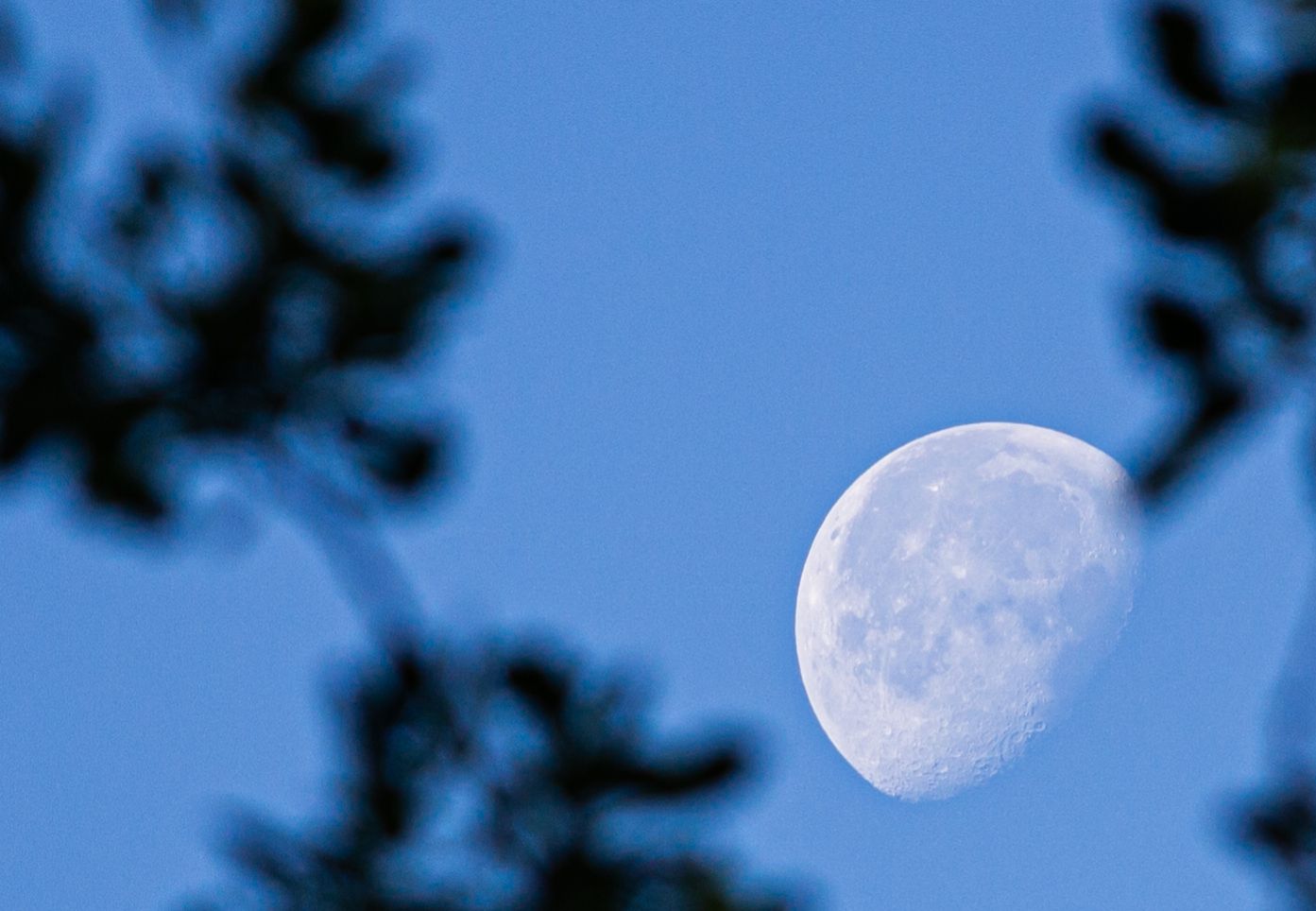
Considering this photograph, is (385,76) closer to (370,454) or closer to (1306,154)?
(370,454)

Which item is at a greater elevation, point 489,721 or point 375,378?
point 375,378

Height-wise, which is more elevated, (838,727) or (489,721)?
(838,727)

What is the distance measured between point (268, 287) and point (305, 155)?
14.9 inches

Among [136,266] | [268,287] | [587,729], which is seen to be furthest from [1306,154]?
[136,266]

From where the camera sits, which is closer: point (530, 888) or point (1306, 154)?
point (1306, 154)

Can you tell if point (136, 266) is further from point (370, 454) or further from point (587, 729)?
point (587, 729)

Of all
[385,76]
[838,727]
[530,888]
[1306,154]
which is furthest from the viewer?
[838,727]

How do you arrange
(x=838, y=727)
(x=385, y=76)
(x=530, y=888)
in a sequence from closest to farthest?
1. (x=530, y=888)
2. (x=385, y=76)
3. (x=838, y=727)

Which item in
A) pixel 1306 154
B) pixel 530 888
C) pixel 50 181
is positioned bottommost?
pixel 530 888

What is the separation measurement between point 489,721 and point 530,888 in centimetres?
40

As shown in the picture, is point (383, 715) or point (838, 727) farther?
point (838, 727)

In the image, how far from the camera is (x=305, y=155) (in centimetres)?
473

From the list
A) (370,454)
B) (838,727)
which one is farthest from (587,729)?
(838,727)

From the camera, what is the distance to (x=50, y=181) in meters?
4.63
